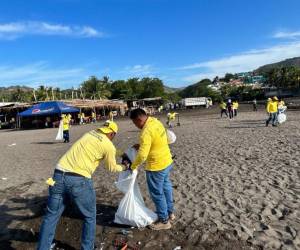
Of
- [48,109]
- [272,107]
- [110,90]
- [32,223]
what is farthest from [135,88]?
[32,223]

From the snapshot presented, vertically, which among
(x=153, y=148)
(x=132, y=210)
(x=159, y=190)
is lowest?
(x=132, y=210)

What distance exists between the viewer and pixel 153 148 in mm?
5844

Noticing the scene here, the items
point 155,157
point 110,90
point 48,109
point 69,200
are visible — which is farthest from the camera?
point 110,90

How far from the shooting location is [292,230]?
5434 millimetres

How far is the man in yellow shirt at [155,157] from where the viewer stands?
566 centimetres

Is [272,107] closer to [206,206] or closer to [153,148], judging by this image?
[206,206]

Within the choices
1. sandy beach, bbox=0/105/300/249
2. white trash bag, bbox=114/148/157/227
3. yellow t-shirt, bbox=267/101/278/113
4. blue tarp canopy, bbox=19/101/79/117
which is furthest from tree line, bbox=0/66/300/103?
white trash bag, bbox=114/148/157/227

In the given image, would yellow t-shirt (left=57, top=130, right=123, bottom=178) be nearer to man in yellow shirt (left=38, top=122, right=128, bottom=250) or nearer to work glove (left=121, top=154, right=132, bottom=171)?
man in yellow shirt (left=38, top=122, right=128, bottom=250)

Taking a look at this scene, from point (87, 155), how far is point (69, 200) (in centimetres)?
61

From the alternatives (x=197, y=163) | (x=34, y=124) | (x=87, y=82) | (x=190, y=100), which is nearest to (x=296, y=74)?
(x=190, y=100)

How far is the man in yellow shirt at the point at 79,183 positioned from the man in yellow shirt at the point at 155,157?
2.21 feet

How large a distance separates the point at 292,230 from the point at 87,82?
364ft

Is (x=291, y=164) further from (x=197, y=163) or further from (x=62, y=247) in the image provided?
(x=62, y=247)

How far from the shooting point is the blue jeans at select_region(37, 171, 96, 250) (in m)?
4.89
